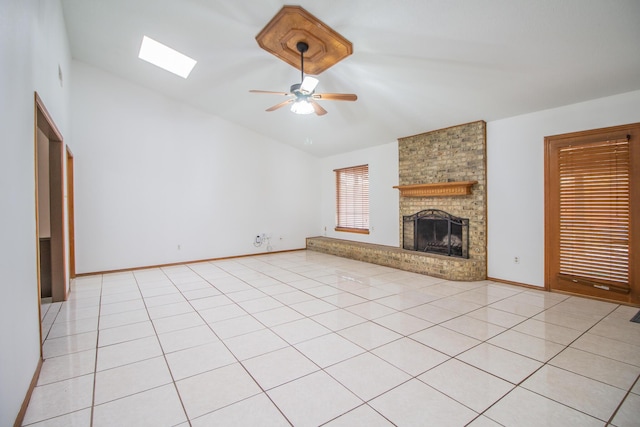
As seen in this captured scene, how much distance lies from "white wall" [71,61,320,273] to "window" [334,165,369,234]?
→ 1375 mm

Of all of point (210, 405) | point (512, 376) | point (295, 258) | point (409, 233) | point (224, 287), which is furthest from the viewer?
point (295, 258)

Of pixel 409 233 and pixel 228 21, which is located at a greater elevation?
pixel 228 21

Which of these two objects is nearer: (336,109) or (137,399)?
(137,399)

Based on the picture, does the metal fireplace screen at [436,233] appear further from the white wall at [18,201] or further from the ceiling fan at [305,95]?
the white wall at [18,201]

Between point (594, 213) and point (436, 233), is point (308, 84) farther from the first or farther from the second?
point (594, 213)

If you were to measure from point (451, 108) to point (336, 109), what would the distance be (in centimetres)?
189

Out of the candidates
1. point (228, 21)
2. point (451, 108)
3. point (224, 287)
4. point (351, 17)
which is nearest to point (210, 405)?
point (224, 287)

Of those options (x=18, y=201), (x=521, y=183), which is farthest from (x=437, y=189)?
(x=18, y=201)

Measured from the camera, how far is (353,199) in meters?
7.30

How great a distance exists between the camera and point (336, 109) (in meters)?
5.20

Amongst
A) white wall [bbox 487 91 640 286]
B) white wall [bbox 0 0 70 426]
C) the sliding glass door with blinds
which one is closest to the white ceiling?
white wall [bbox 487 91 640 286]

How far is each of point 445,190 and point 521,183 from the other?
3.52 ft

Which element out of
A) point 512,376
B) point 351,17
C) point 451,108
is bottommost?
point 512,376

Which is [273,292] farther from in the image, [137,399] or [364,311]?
[137,399]
